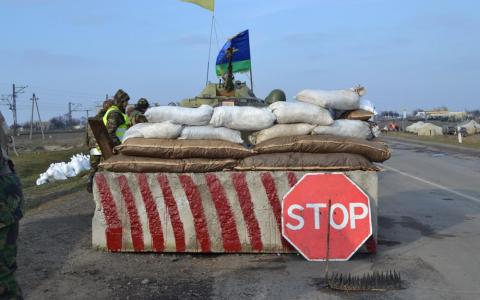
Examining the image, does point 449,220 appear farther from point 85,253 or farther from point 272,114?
point 85,253

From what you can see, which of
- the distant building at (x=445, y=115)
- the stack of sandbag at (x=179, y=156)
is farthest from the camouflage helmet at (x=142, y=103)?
the distant building at (x=445, y=115)

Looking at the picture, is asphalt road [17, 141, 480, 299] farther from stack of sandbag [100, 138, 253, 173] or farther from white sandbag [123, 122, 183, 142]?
white sandbag [123, 122, 183, 142]

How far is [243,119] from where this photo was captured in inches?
239

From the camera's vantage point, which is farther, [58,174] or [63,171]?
[63,171]

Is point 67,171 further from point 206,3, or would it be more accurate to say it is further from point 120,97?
point 206,3

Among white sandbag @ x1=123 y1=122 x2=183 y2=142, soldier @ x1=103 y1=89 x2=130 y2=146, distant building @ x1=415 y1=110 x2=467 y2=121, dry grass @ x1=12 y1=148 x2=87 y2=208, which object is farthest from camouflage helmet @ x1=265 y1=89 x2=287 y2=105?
distant building @ x1=415 y1=110 x2=467 y2=121

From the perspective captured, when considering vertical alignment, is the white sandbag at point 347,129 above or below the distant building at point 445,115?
above

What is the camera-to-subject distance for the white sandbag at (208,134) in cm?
591

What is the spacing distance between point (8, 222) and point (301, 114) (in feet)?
12.4

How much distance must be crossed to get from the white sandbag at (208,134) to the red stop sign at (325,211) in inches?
37.4

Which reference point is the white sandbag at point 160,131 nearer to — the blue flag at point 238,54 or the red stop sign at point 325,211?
the red stop sign at point 325,211

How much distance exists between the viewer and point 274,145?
18.9ft

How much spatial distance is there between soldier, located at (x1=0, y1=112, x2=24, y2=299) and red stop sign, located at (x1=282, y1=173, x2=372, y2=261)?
3021 mm

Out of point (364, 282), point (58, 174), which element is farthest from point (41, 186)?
point (364, 282)
